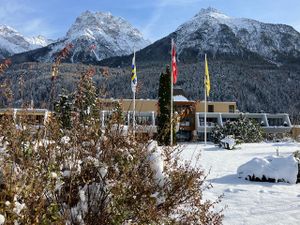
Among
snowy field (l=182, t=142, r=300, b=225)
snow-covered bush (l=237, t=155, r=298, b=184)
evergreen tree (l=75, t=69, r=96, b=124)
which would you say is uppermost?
evergreen tree (l=75, t=69, r=96, b=124)

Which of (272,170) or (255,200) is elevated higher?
(272,170)

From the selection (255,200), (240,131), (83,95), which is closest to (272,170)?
(255,200)

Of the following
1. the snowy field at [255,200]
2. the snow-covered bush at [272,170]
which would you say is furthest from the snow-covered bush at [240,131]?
the snowy field at [255,200]

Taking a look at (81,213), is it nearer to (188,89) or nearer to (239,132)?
(239,132)

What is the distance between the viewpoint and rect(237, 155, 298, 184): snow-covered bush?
10758mm

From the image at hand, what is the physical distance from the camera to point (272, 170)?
35.9 feet

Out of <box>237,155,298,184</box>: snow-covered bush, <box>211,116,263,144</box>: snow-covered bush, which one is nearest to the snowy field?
<box>237,155,298,184</box>: snow-covered bush

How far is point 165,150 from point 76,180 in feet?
5.84

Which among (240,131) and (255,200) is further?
(240,131)

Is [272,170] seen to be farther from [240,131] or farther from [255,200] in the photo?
[240,131]

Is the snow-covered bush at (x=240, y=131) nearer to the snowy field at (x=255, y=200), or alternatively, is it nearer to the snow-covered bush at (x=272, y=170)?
the snow-covered bush at (x=272, y=170)

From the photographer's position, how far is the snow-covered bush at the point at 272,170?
10758mm

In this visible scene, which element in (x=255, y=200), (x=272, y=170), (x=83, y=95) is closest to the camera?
(x=83, y=95)

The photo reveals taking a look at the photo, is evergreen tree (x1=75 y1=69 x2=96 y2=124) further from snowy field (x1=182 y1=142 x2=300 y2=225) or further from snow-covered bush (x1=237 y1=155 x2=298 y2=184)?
snow-covered bush (x1=237 y1=155 x2=298 y2=184)
